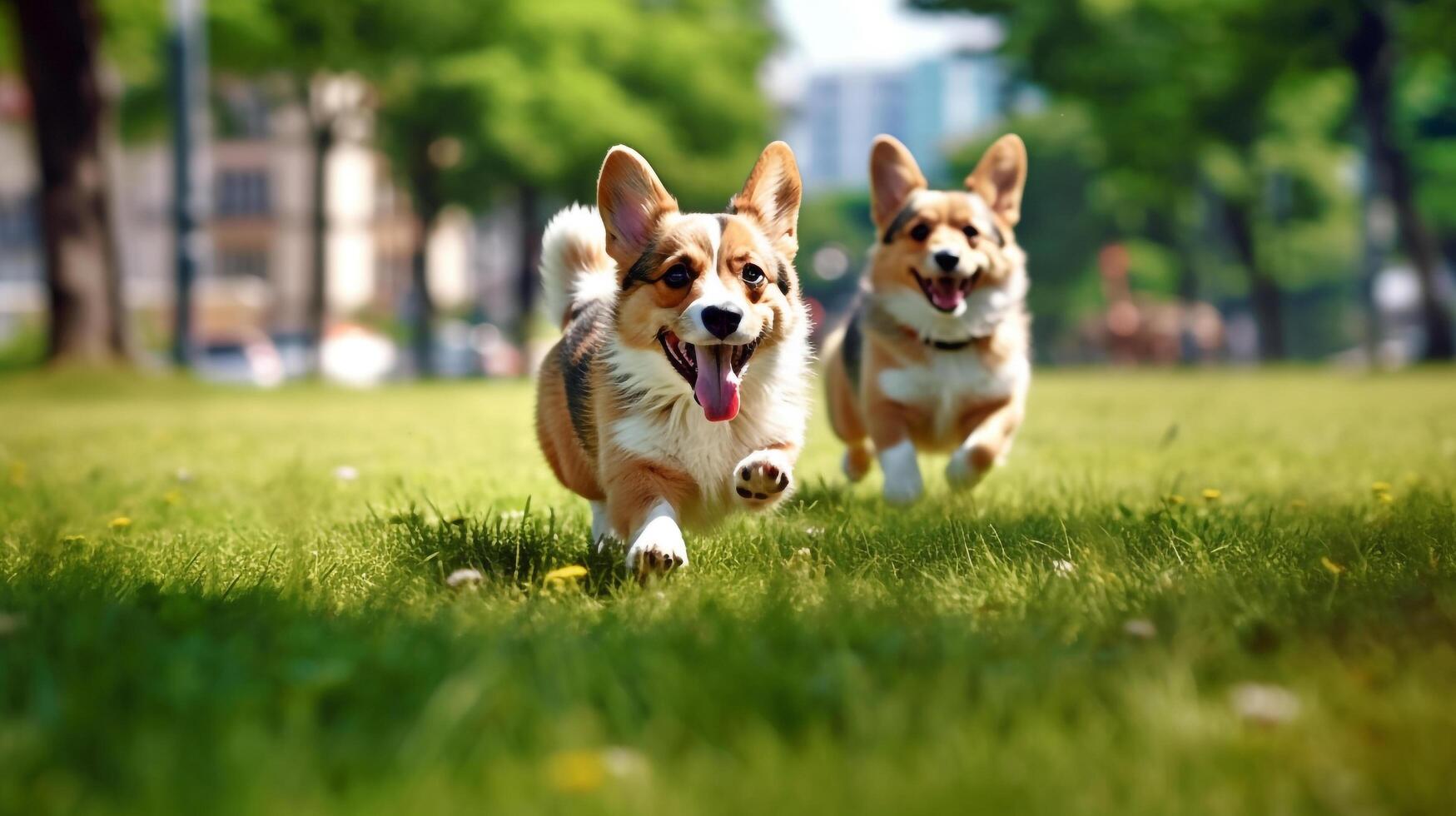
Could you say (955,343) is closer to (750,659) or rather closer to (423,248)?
(750,659)

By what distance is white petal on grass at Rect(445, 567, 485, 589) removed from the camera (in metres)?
3.51

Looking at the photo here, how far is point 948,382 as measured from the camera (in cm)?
579

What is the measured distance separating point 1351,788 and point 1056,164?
53839 millimetres

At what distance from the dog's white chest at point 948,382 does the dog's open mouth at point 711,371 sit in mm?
1984

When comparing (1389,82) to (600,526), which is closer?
(600,526)

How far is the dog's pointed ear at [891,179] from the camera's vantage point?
20.0ft

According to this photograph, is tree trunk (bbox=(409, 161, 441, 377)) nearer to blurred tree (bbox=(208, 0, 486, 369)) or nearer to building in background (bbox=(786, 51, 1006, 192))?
blurred tree (bbox=(208, 0, 486, 369))

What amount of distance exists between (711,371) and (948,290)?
214 centimetres

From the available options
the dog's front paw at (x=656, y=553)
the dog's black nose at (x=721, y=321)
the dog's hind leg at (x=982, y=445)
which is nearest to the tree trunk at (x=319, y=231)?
the dog's hind leg at (x=982, y=445)

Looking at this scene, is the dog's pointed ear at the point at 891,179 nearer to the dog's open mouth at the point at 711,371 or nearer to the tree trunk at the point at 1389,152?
the dog's open mouth at the point at 711,371

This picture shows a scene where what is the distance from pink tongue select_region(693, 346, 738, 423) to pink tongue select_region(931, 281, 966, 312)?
6.74 ft

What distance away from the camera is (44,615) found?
2.90 meters

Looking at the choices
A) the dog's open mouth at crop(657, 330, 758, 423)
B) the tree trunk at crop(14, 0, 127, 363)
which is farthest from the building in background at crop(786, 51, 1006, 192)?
the dog's open mouth at crop(657, 330, 758, 423)

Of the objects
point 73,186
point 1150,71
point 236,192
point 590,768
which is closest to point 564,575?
point 590,768
